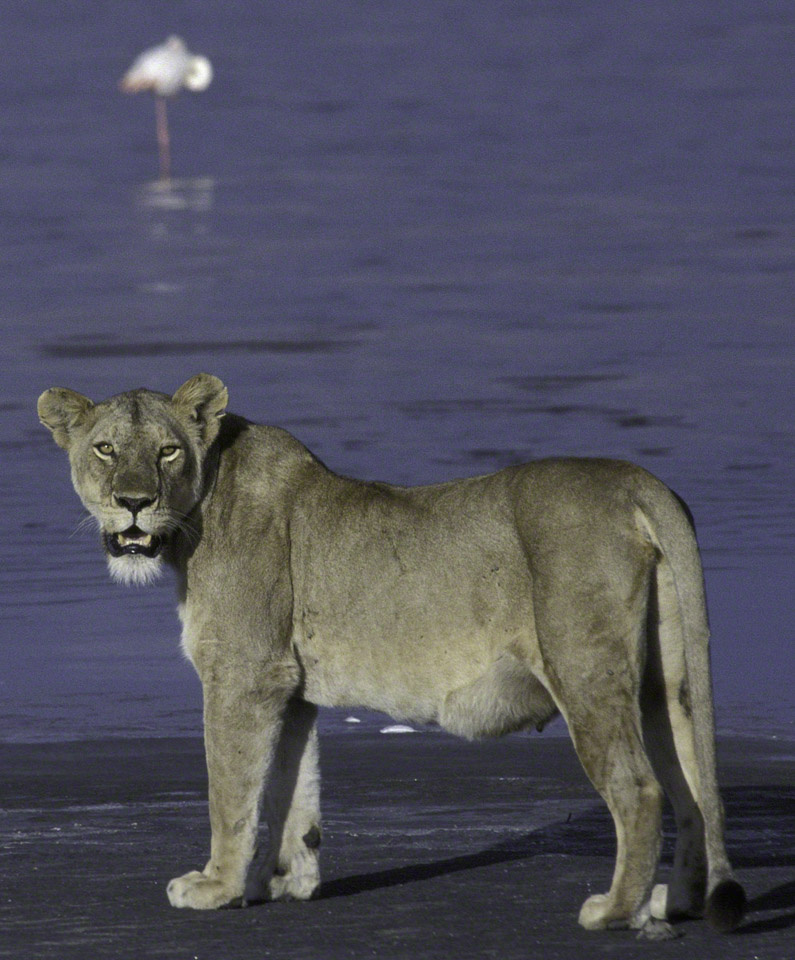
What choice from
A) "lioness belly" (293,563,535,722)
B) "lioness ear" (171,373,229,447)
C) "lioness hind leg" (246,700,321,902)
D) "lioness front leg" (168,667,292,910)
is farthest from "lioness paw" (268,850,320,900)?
"lioness ear" (171,373,229,447)

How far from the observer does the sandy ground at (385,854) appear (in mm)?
6117

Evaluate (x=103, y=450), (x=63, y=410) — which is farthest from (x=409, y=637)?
(x=63, y=410)

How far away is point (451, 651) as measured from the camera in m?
6.38

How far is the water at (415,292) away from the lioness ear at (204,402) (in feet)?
7.59

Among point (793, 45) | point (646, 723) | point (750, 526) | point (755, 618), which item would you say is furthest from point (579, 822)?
point (793, 45)

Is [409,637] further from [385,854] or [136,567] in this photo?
[385,854]

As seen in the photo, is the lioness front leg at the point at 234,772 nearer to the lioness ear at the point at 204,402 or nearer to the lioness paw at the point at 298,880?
the lioness paw at the point at 298,880

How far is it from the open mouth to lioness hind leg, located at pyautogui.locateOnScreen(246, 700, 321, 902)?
618 millimetres

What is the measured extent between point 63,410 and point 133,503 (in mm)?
473

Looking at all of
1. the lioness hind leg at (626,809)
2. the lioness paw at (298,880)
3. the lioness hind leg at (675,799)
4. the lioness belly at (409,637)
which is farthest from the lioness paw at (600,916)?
the lioness paw at (298,880)

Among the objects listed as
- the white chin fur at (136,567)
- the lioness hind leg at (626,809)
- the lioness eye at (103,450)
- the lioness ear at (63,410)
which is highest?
the lioness ear at (63,410)

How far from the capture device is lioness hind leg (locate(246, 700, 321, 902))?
22.0 ft

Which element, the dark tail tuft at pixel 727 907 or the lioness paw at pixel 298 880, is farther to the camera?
the lioness paw at pixel 298 880

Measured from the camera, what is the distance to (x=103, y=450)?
6699 mm
